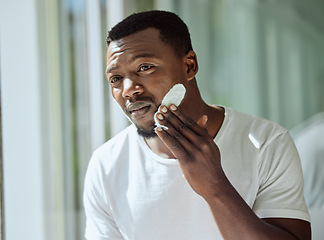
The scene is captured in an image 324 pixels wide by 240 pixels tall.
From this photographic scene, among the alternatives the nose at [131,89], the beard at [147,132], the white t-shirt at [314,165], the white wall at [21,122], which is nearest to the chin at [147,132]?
the beard at [147,132]

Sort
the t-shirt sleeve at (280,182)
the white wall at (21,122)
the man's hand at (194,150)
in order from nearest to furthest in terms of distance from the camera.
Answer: the man's hand at (194,150)
the t-shirt sleeve at (280,182)
the white wall at (21,122)

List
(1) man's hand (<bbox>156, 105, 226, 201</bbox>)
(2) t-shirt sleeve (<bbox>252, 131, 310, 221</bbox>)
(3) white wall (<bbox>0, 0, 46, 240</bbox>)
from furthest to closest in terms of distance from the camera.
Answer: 1. (3) white wall (<bbox>0, 0, 46, 240</bbox>)
2. (2) t-shirt sleeve (<bbox>252, 131, 310, 221</bbox>)
3. (1) man's hand (<bbox>156, 105, 226, 201</bbox>)

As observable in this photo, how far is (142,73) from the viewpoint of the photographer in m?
1.11

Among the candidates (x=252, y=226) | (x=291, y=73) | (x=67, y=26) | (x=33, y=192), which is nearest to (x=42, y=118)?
(x=33, y=192)

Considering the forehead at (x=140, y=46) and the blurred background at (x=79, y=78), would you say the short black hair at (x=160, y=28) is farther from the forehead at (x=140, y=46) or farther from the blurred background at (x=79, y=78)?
the blurred background at (x=79, y=78)

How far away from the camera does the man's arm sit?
0.94m

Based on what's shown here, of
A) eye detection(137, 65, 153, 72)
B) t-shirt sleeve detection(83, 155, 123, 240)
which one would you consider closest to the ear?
eye detection(137, 65, 153, 72)

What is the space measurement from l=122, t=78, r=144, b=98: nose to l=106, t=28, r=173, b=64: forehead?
8 centimetres

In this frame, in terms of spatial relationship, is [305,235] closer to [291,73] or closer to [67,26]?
[291,73]

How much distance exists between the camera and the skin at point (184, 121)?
94 cm

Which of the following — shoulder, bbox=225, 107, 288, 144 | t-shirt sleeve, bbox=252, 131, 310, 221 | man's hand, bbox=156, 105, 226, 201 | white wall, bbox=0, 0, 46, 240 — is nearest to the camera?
man's hand, bbox=156, 105, 226, 201

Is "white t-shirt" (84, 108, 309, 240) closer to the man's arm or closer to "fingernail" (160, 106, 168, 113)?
the man's arm

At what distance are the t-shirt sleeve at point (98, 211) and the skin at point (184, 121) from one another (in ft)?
0.63

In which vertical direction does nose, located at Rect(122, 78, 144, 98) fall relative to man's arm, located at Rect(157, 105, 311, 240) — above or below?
above
